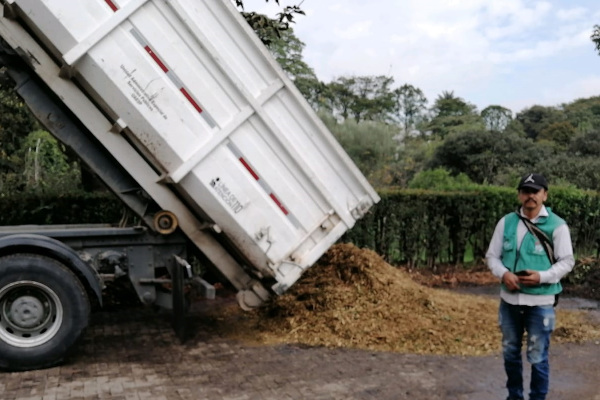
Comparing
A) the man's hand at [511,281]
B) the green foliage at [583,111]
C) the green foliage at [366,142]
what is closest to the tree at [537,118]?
the green foliage at [583,111]

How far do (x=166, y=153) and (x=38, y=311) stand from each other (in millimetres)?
1682

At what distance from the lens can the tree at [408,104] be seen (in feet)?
150

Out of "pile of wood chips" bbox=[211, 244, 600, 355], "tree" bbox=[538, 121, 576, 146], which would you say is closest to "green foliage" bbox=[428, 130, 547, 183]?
"tree" bbox=[538, 121, 576, 146]

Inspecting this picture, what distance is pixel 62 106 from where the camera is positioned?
563cm

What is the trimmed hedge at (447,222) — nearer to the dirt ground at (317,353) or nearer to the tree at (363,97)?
the dirt ground at (317,353)

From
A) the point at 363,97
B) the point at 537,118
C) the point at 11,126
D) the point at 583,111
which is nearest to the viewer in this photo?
the point at 11,126

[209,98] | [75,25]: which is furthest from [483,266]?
[75,25]

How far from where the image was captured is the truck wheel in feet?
17.1

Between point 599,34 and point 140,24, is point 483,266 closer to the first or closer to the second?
point 140,24

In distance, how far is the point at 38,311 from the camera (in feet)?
17.5

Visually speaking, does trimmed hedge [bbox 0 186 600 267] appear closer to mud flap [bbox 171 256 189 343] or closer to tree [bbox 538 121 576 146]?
mud flap [bbox 171 256 189 343]

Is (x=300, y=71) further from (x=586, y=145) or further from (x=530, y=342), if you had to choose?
(x=530, y=342)

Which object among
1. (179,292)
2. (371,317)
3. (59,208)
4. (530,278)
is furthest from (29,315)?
(530,278)

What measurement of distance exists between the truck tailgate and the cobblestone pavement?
0.77m
